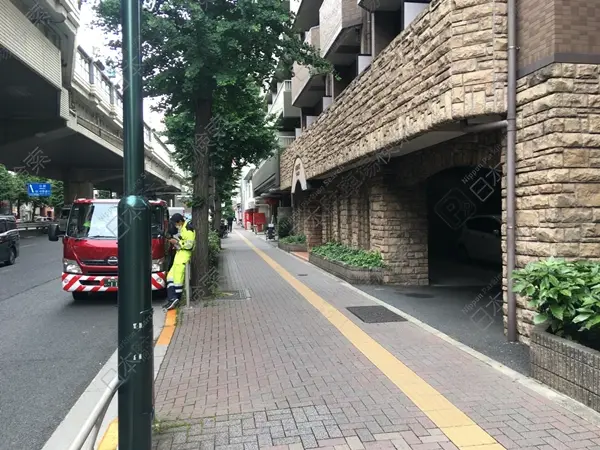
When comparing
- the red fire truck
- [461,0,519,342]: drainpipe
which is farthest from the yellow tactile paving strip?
the red fire truck

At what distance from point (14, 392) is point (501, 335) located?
5800 mm

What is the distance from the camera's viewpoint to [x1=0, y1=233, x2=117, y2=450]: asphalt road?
4293 mm

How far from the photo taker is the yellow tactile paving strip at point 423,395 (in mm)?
3594

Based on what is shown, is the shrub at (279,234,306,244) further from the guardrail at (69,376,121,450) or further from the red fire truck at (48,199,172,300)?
the guardrail at (69,376,121,450)

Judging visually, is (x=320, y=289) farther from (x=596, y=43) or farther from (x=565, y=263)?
(x=596, y=43)

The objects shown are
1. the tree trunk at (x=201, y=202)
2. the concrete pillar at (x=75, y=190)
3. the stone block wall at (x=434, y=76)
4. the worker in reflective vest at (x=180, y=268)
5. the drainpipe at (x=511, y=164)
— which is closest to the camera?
the drainpipe at (x=511, y=164)

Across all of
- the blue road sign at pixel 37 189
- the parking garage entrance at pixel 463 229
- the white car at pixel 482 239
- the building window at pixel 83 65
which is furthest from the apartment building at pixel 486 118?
the blue road sign at pixel 37 189

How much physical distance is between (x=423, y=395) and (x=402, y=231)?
677cm

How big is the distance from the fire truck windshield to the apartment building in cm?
510

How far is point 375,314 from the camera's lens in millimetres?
7926

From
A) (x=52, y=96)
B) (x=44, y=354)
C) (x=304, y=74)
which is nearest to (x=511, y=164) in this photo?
(x=44, y=354)

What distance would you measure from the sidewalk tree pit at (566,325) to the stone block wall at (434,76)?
2.26 m

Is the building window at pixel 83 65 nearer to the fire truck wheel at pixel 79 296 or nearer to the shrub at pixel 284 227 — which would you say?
the shrub at pixel 284 227

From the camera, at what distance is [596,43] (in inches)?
211
